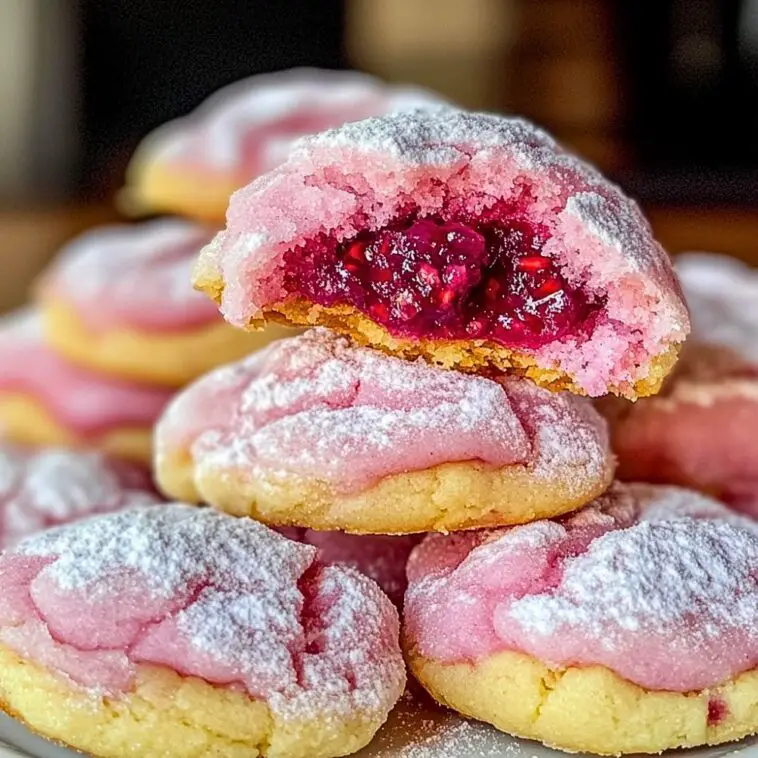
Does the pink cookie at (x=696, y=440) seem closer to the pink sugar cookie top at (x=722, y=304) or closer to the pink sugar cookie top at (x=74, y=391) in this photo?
the pink sugar cookie top at (x=722, y=304)

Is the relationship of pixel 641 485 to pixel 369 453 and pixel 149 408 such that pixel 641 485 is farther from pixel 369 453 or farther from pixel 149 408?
pixel 149 408

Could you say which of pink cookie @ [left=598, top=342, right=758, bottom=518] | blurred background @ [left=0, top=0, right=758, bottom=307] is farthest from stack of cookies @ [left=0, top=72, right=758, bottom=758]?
blurred background @ [left=0, top=0, right=758, bottom=307]

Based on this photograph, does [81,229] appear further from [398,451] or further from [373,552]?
[398,451]

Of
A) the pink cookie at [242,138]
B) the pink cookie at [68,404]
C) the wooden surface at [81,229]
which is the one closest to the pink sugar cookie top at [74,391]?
the pink cookie at [68,404]

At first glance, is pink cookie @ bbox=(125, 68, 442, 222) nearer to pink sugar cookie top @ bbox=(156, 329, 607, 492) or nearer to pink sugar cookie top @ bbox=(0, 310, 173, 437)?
pink sugar cookie top @ bbox=(0, 310, 173, 437)

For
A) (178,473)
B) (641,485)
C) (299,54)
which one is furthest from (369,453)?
(299,54)
